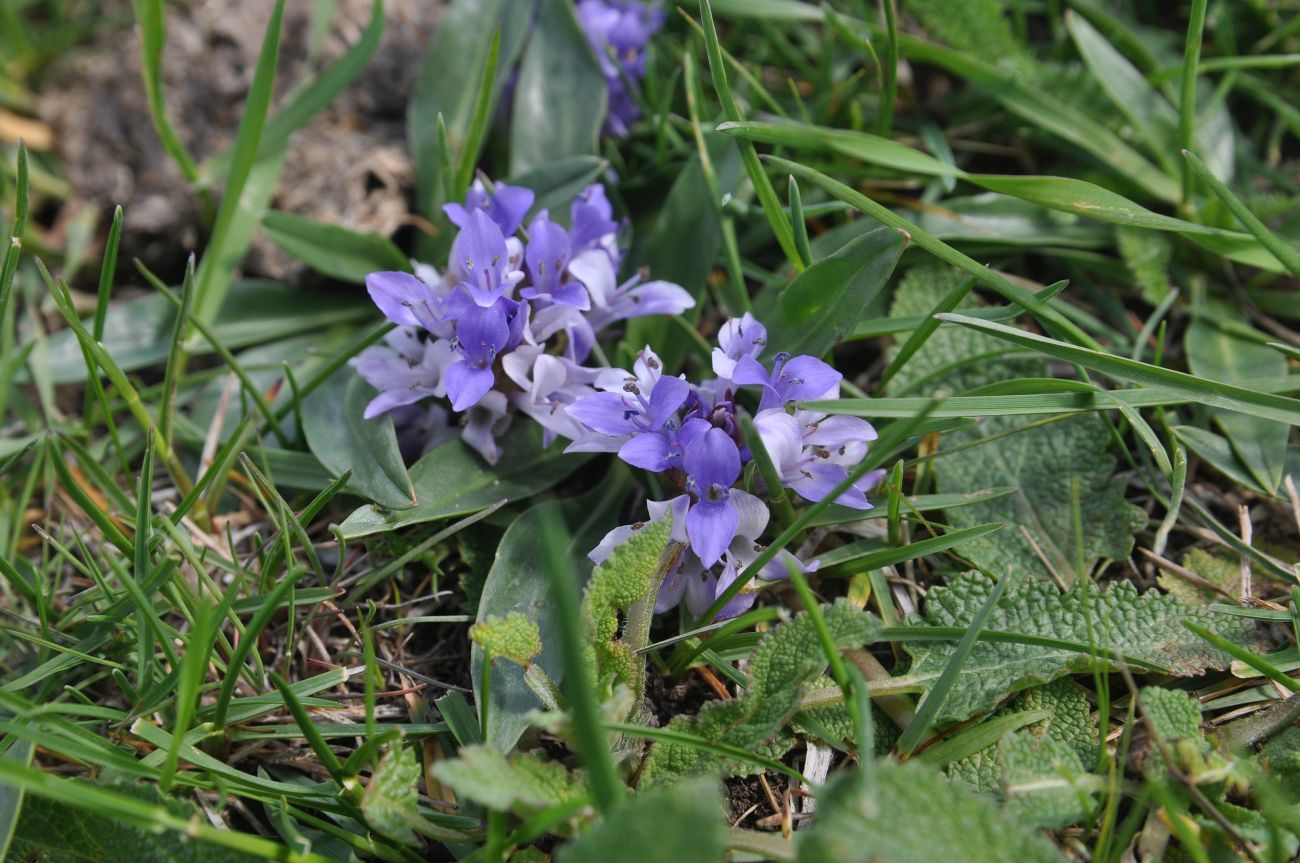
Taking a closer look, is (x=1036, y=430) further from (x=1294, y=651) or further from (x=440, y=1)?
(x=440, y=1)

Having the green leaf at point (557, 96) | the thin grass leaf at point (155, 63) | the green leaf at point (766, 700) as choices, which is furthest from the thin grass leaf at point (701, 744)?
the thin grass leaf at point (155, 63)

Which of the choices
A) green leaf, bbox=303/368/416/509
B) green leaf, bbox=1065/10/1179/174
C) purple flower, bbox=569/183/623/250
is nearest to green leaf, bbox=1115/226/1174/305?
green leaf, bbox=1065/10/1179/174

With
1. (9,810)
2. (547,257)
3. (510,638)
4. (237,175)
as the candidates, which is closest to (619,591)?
(510,638)

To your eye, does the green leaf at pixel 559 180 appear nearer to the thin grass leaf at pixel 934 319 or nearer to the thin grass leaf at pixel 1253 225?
the thin grass leaf at pixel 934 319

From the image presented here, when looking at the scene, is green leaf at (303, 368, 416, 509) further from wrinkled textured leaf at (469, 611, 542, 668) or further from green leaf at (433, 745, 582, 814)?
green leaf at (433, 745, 582, 814)

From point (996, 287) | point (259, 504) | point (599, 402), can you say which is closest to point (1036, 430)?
point (996, 287)
